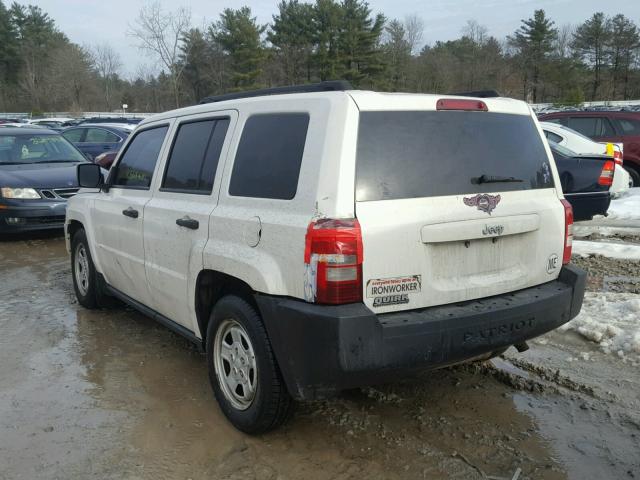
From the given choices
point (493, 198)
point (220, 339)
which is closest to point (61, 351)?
point (220, 339)

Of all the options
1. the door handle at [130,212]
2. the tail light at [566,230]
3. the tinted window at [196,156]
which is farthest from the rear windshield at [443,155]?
the door handle at [130,212]

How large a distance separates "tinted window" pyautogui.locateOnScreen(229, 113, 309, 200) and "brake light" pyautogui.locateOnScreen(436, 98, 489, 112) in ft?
2.42

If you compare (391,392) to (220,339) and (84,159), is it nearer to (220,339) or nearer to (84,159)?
(220,339)

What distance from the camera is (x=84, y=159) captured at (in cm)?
1031

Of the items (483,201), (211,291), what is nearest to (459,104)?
(483,201)

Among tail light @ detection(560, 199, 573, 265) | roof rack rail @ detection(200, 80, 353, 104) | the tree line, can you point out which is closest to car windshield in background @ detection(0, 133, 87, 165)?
roof rack rail @ detection(200, 80, 353, 104)

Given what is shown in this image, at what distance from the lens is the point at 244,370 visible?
331cm

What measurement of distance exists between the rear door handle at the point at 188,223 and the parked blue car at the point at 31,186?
5.89m

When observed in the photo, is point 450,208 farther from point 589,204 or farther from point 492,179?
point 589,204

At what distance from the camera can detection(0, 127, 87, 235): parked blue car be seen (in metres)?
8.67

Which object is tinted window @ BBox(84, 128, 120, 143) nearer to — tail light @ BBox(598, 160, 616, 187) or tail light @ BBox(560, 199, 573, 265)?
tail light @ BBox(598, 160, 616, 187)

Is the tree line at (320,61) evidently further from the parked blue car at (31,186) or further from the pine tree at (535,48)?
the parked blue car at (31,186)

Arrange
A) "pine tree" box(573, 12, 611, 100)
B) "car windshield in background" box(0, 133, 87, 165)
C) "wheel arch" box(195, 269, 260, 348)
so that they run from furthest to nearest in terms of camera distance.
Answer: "pine tree" box(573, 12, 611, 100), "car windshield in background" box(0, 133, 87, 165), "wheel arch" box(195, 269, 260, 348)

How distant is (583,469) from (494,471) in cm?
45
